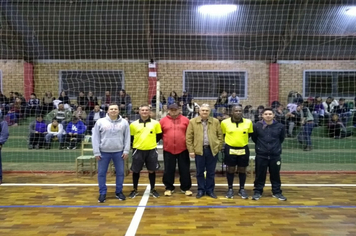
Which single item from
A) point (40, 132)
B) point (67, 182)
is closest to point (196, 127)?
point (67, 182)

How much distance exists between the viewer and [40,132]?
9.61m

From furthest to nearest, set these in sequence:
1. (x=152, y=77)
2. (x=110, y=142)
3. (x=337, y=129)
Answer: (x=152, y=77) < (x=337, y=129) < (x=110, y=142)

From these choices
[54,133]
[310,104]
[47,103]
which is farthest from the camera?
[47,103]

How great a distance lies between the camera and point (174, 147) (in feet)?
17.9

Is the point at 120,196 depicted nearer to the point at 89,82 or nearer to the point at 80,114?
the point at 80,114

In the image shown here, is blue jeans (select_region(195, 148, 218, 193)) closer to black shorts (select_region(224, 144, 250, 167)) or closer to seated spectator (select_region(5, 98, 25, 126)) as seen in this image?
black shorts (select_region(224, 144, 250, 167))

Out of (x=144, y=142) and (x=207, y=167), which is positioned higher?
(x=144, y=142)

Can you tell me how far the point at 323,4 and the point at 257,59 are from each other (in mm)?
2894

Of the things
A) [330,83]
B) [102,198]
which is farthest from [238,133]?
[330,83]

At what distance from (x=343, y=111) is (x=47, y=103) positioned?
9.39 metres

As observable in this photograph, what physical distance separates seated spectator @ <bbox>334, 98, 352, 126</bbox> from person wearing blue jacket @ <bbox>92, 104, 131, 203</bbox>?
7.95 meters

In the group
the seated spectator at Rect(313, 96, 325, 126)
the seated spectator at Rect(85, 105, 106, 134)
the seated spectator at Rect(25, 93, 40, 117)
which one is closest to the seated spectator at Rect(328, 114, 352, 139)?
the seated spectator at Rect(313, 96, 325, 126)

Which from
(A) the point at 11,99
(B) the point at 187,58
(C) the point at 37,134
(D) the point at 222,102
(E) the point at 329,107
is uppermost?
(B) the point at 187,58

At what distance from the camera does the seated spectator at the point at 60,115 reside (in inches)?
404
